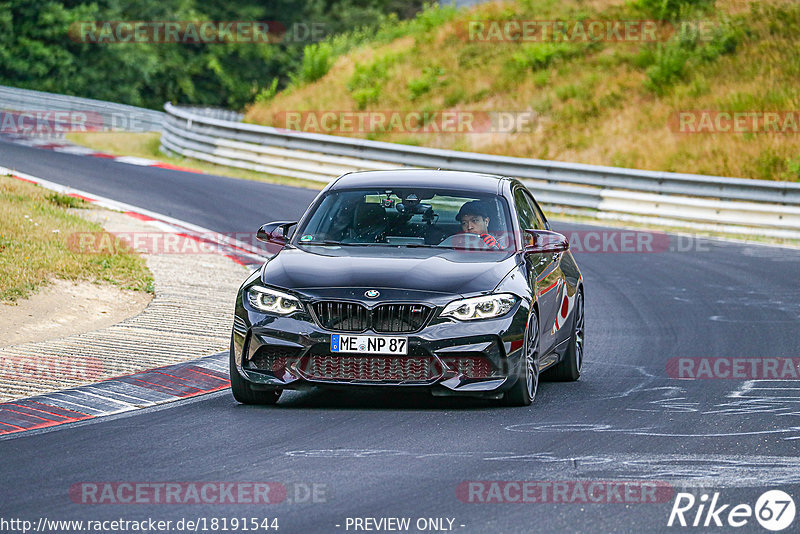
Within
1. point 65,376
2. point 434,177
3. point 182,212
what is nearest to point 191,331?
point 65,376

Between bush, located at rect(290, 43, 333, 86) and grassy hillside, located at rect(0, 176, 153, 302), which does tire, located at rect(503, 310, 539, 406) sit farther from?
bush, located at rect(290, 43, 333, 86)

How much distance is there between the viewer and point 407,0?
6994cm

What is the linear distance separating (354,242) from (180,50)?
5574 centimetres

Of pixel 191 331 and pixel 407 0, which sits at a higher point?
pixel 407 0

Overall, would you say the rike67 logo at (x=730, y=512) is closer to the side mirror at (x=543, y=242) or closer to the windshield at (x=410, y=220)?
the side mirror at (x=543, y=242)

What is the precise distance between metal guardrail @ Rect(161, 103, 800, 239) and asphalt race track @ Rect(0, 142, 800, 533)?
36.1 feet

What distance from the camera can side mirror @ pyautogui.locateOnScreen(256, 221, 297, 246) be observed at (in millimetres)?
9844

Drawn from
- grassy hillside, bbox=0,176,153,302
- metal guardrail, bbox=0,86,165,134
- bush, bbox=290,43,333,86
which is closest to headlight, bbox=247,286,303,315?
grassy hillside, bbox=0,176,153,302

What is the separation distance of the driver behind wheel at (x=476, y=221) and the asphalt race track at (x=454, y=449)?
1.26 metres

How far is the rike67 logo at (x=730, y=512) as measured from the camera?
6.04 metres

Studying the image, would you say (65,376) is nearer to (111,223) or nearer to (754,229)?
(111,223)

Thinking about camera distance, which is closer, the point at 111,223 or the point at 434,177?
the point at 434,177

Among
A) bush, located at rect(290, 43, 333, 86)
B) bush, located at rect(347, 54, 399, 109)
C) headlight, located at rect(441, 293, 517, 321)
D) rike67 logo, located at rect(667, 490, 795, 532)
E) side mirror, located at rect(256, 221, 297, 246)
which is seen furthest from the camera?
bush, located at rect(290, 43, 333, 86)

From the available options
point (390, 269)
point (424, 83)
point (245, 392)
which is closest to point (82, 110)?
point (424, 83)
